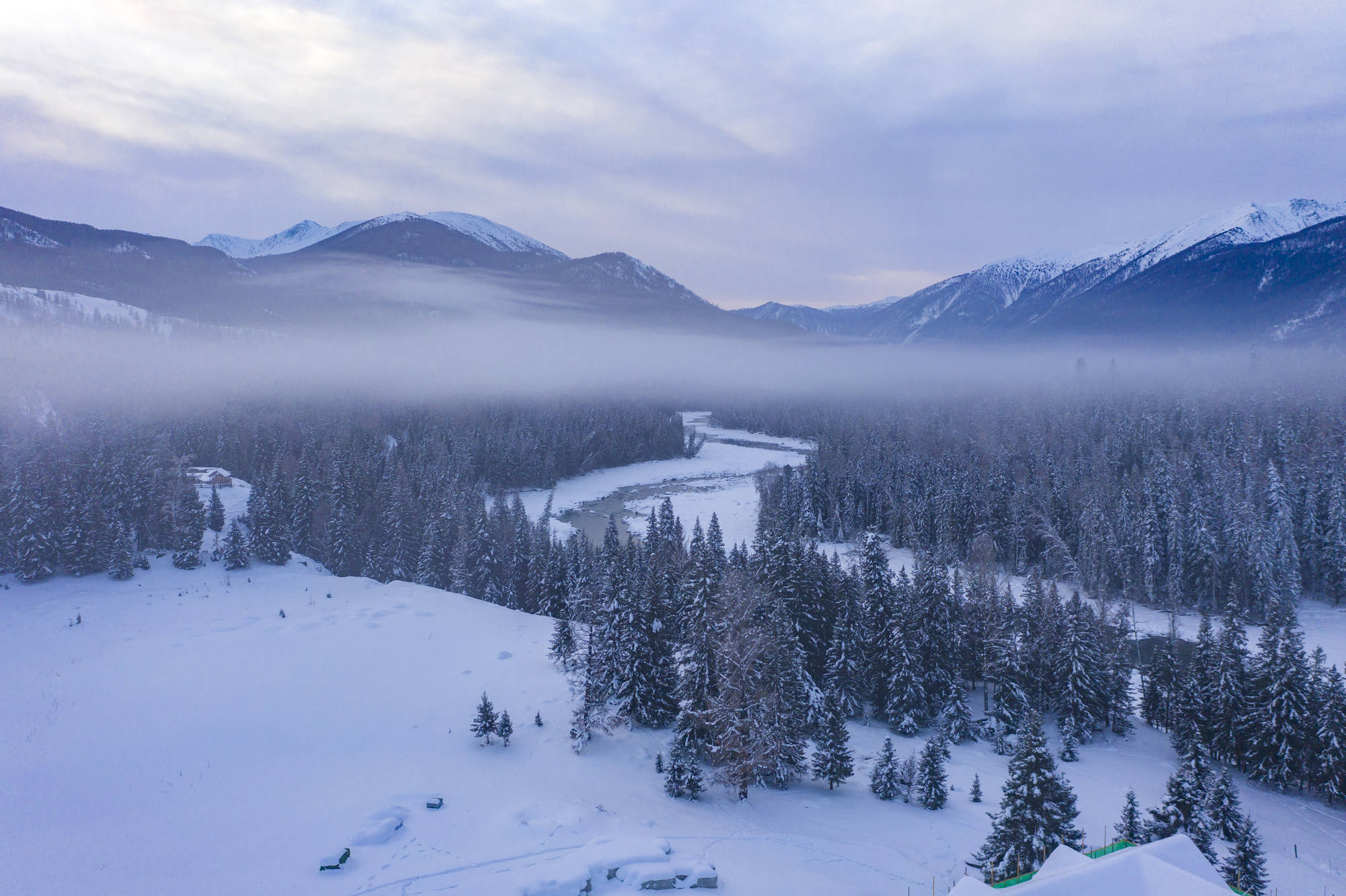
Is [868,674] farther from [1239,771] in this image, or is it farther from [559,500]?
[559,500]

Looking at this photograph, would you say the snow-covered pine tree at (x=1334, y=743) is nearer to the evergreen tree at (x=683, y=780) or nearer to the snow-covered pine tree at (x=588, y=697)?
the evergreen tree at (x=683, y=780)

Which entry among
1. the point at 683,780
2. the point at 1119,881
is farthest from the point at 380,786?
the point at 1119,881

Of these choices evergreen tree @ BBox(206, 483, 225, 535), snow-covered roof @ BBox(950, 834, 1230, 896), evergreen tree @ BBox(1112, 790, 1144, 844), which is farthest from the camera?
evergreen tree @ BBox(206, 483, 225, 535)

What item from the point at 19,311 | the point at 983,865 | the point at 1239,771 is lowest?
the point at 1239,771

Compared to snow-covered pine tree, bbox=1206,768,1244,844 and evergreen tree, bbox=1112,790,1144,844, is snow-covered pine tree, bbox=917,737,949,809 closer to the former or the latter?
evergreen tree, bbox=1112,790,1144,844

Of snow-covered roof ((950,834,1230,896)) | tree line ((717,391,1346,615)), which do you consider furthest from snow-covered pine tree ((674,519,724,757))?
tree line ((717,391,1346,615))

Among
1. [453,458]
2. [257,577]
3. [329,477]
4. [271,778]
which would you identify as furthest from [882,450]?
[271,778]
